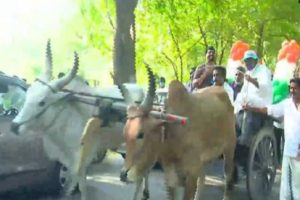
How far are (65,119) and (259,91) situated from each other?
2.93 m

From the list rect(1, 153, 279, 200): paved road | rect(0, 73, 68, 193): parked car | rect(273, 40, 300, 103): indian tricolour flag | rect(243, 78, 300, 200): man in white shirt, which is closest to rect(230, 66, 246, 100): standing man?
rect(273, 40, 300, 103): indian tricolour flag

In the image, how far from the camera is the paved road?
10.9 meters

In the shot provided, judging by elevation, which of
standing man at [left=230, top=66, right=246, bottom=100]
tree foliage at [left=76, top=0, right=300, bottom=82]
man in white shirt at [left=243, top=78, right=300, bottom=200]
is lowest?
man in white shirt at [left=243, top=78, right=300, bottom=200]

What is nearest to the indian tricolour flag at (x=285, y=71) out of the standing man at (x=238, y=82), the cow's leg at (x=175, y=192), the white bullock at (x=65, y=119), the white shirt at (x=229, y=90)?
the standing man at (x=238, y=82)

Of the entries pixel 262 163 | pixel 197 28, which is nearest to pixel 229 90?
pixel 262 163

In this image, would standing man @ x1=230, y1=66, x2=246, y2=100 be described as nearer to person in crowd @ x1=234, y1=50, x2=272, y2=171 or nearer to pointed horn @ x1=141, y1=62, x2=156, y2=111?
person in crowd @ x1=234, y1=50, x2=272, y2=171

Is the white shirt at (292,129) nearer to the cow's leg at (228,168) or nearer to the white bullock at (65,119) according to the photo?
the cow's leg at (228,168)

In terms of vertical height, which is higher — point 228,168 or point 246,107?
point 246,107

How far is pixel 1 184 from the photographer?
9680 millimetres

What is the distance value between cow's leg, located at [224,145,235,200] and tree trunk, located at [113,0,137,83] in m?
6.20

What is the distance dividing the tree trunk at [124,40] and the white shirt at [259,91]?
19.2ft

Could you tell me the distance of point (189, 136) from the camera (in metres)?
8.03

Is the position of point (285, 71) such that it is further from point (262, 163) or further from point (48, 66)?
point (48, 66)

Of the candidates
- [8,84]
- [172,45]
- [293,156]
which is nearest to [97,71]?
[172,45]
